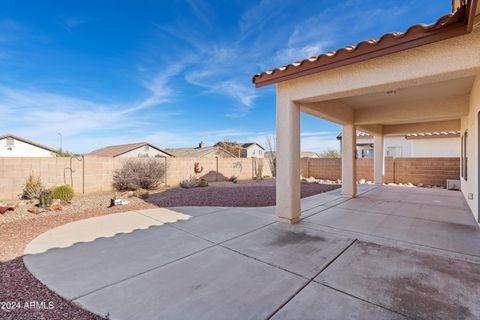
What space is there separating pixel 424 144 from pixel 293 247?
1945cm

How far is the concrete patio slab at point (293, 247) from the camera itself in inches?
138

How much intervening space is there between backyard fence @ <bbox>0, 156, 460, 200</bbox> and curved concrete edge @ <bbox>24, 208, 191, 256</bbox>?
5.38 m

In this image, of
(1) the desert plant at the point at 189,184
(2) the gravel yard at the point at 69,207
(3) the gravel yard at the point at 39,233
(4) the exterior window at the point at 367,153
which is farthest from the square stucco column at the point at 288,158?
(4) the exterior window at the point at 367,153

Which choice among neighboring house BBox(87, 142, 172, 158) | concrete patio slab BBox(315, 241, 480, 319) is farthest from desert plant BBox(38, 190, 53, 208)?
neighboring house BBox(87, 142, 172, 158)

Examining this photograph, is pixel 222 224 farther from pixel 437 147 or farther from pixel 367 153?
pixel 367 153

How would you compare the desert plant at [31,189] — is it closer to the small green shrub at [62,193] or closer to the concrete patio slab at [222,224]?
the small green shrub at [62,193]

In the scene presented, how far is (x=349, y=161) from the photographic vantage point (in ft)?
32.0

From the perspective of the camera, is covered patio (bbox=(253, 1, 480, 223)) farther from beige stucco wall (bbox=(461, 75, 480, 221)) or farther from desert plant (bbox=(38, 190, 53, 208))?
desert plant (bbox=(38, 190, 53, 208))

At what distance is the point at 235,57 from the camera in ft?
48.0

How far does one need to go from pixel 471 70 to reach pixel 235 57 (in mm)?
12898

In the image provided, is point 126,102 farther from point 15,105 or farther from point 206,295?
point 206,295

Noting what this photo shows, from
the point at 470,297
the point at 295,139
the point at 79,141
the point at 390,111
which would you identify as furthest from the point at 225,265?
the point at 79,141

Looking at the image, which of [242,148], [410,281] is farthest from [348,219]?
[242,148]

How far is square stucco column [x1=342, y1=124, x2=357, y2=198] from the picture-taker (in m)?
9.51
